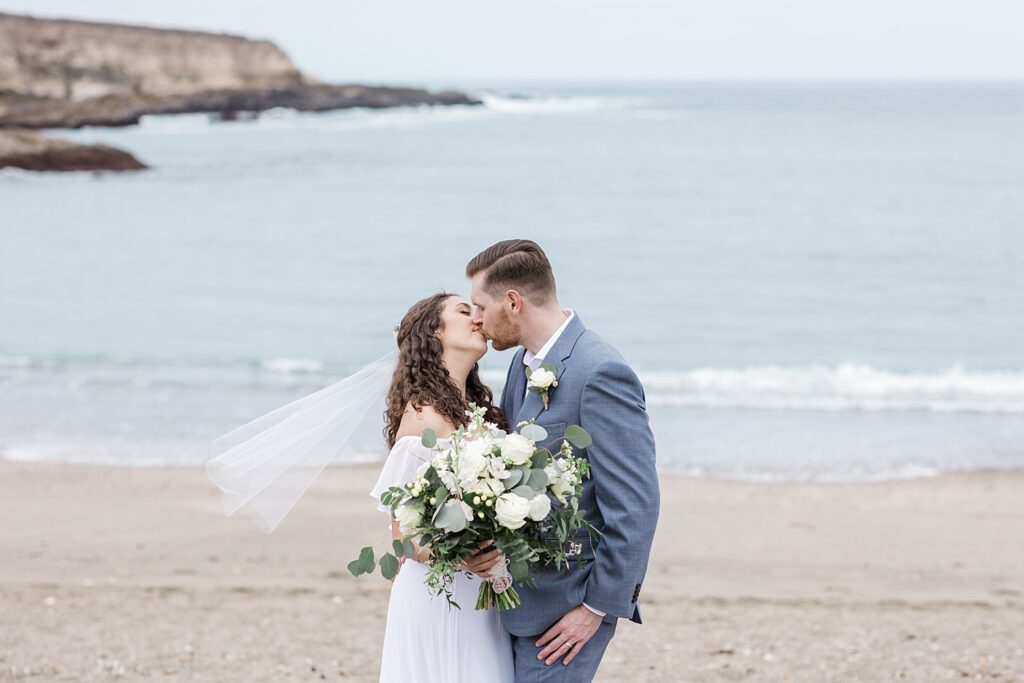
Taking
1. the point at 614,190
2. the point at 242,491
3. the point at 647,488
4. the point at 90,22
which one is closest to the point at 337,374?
the point at 242,491

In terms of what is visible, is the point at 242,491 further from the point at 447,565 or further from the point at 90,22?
the point at 90,22

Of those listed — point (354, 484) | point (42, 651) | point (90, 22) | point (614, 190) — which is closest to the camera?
point (42, 651)

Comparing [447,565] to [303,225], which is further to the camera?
[303,225]

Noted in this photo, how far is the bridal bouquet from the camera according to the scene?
3.27 meters

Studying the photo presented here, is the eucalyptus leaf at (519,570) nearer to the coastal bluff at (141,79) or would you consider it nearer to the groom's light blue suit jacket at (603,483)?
the groom's light blue suit jacket at (603,483)

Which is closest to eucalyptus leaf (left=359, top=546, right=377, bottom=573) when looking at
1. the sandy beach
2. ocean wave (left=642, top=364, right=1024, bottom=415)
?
the sandy beach

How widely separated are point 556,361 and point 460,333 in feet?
1.74

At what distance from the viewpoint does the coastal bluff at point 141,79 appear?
84875 millimetres

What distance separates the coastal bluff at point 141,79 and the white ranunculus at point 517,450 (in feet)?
259

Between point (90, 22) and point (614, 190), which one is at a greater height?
point (90, 22)

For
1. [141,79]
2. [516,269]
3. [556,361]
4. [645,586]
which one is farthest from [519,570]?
[141,79]

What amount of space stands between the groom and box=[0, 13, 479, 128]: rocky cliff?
78.8 metres

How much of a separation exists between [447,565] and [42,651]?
414cm

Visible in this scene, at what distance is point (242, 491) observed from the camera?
4.38 m
